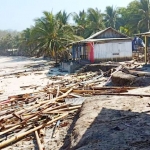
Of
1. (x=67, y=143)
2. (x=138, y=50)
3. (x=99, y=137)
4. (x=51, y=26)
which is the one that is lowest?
(x=67, y=143)

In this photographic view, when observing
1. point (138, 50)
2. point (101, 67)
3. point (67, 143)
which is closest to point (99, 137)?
point (67, 143)

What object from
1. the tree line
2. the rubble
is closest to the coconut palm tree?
the tree line

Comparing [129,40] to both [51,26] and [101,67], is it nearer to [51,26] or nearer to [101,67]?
[101,67]

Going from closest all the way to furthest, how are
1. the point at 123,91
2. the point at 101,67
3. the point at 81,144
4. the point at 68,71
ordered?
the point at 81,144, the point at 123,91, the point at 101,67, the point at 68,71

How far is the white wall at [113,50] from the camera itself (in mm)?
26783

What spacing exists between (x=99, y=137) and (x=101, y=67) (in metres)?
16.7

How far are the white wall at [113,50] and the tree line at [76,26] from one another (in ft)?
24.5

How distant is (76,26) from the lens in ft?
139

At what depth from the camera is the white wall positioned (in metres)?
26.8

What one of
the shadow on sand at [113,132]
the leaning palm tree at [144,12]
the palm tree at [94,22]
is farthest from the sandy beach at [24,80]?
the leaning palm tree at [144,12]

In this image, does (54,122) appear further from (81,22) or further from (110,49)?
(81,22)

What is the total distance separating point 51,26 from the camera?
3319 cm

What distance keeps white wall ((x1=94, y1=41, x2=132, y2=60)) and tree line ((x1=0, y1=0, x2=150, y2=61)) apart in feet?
24.5

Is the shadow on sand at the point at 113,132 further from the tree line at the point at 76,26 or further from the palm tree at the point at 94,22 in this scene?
the palm tree at the point at 94,22
